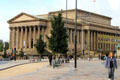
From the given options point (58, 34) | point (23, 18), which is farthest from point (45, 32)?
point (58, 34)

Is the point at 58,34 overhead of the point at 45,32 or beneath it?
beneath

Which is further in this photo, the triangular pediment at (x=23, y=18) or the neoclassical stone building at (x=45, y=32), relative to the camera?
the triangular pediment at (x=23, y=18)

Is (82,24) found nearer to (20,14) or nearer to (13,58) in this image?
(20,14)

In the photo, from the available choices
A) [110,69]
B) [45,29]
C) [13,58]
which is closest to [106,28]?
[45,29]

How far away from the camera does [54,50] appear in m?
45.3

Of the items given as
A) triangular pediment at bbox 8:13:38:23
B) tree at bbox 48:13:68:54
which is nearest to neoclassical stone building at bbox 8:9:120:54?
triangular pediment at bbox 8:13:38:23

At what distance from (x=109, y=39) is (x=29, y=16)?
33.2 meters

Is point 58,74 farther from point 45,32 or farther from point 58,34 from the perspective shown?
point 45,32

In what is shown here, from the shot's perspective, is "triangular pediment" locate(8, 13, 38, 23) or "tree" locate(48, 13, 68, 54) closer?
"tree" locate(48, 13, 68, 54)

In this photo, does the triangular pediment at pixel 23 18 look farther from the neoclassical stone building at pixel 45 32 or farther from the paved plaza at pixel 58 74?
the paved plaza at pixel 58 74

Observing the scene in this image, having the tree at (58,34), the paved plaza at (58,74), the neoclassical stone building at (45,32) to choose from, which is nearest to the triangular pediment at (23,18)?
the neoclassical stone building at (45,32)

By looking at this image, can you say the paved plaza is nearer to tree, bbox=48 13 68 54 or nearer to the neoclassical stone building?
tree, bbox=48 13 68 54

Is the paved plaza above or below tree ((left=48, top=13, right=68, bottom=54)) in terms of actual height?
below

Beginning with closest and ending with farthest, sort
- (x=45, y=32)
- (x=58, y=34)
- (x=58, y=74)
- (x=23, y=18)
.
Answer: (x=58, y=74)
(x=58, y=34)
(x=45, y=32)
(x=23, y=18)
